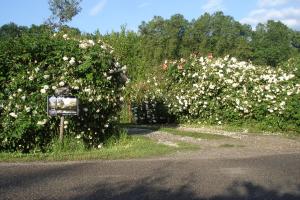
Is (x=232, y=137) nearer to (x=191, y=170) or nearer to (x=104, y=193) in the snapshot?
(x=191, y=170)

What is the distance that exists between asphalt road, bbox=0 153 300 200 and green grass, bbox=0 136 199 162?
58cm

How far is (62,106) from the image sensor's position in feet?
38.5

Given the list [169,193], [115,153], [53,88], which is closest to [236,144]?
[115,153]

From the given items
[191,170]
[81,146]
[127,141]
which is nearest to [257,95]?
[127,141]

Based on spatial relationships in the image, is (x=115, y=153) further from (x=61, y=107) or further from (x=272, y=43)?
(x=272, y=43)

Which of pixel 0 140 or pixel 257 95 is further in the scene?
pixel 257 95

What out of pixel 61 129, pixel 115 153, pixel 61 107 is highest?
pixel 61 107

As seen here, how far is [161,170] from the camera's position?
31.1 feet

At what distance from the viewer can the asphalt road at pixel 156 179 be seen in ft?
24.4

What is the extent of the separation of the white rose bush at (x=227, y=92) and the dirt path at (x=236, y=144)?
201cm

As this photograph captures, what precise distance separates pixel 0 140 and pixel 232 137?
6967 mm

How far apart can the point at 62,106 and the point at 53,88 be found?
57 cm

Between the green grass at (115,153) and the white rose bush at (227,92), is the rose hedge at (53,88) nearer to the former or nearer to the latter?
the green grass at (115,153)

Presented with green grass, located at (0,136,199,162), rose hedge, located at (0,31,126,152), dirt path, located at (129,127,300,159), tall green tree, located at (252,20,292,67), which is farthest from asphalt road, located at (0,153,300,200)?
tall green tree, located at (252,20,292,67)
